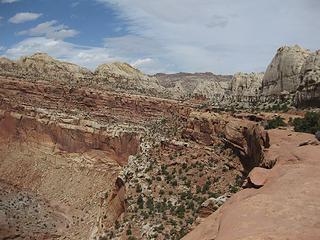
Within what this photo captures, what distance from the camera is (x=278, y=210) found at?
12.4 metres

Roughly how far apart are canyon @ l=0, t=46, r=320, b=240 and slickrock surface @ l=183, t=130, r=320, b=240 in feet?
0.17

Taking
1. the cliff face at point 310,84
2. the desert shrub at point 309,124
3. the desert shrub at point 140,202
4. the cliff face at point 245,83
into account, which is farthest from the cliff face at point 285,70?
the desert shrub at point 140,202

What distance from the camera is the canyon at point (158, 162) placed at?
575 inches

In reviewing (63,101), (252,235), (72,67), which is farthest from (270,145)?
(72,67)

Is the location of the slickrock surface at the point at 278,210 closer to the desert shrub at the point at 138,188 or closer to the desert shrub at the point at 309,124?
the desert shrub at the point at 309,124

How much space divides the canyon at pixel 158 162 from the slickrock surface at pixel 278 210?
51mm

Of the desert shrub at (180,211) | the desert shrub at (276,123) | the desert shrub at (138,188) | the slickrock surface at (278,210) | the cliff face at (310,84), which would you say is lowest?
the desert shrub at (180,211)

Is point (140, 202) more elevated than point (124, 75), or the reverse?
point (124, 75)

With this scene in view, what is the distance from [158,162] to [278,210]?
28.5 m

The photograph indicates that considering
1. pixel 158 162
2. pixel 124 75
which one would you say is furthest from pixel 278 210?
pixel 124 75

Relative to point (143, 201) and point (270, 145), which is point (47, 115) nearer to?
point (143, 201)

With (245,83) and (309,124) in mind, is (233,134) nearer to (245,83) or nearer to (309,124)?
(309,124)

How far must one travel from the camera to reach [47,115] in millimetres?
64062

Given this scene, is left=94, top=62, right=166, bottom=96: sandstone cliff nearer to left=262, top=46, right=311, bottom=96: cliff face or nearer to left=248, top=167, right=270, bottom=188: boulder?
left=262, top=46, right=311, bottom=96: cliff face
